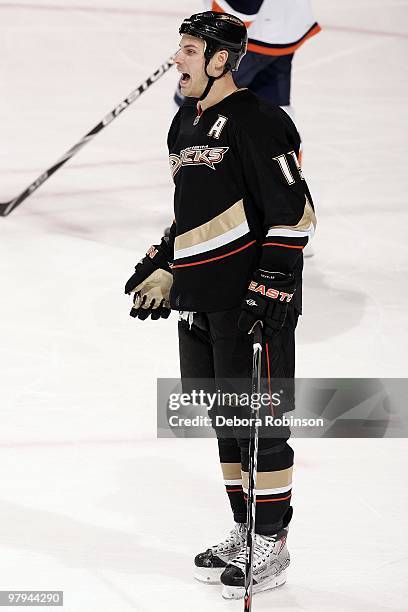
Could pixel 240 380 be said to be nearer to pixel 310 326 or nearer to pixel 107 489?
pixel 107 489

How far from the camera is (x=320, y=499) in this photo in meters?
2.98

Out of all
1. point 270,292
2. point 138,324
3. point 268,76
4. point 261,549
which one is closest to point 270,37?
point 268,76

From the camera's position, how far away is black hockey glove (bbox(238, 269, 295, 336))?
94.3 inches

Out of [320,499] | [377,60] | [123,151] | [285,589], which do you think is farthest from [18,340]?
[377,60]

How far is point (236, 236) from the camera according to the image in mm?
2457

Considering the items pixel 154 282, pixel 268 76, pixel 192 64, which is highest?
pixel 192 64

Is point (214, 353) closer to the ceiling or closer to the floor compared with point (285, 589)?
closer to the ceiling

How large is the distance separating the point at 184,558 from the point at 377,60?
4.26 metres

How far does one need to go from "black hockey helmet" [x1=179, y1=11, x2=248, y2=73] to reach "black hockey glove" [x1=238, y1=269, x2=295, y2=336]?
16.6 inches

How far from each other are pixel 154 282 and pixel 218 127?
0.42 metres

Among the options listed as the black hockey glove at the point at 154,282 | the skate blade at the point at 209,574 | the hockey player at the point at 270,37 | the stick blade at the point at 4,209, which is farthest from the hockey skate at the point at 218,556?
the stick blade at the point at 4,209

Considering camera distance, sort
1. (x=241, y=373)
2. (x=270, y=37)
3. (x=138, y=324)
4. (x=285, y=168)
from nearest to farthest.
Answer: (x=285, y=168), (x=241, y=373), (x=138, y=324), (x=270, y=37)

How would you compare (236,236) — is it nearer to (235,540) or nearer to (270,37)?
(235,540)

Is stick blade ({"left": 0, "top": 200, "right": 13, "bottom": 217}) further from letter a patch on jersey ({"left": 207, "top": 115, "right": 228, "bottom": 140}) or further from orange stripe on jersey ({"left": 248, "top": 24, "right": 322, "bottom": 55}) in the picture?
letter a patch on jersey ({"left": 207, "top": 115, "right": 228, "bottom": 140})
